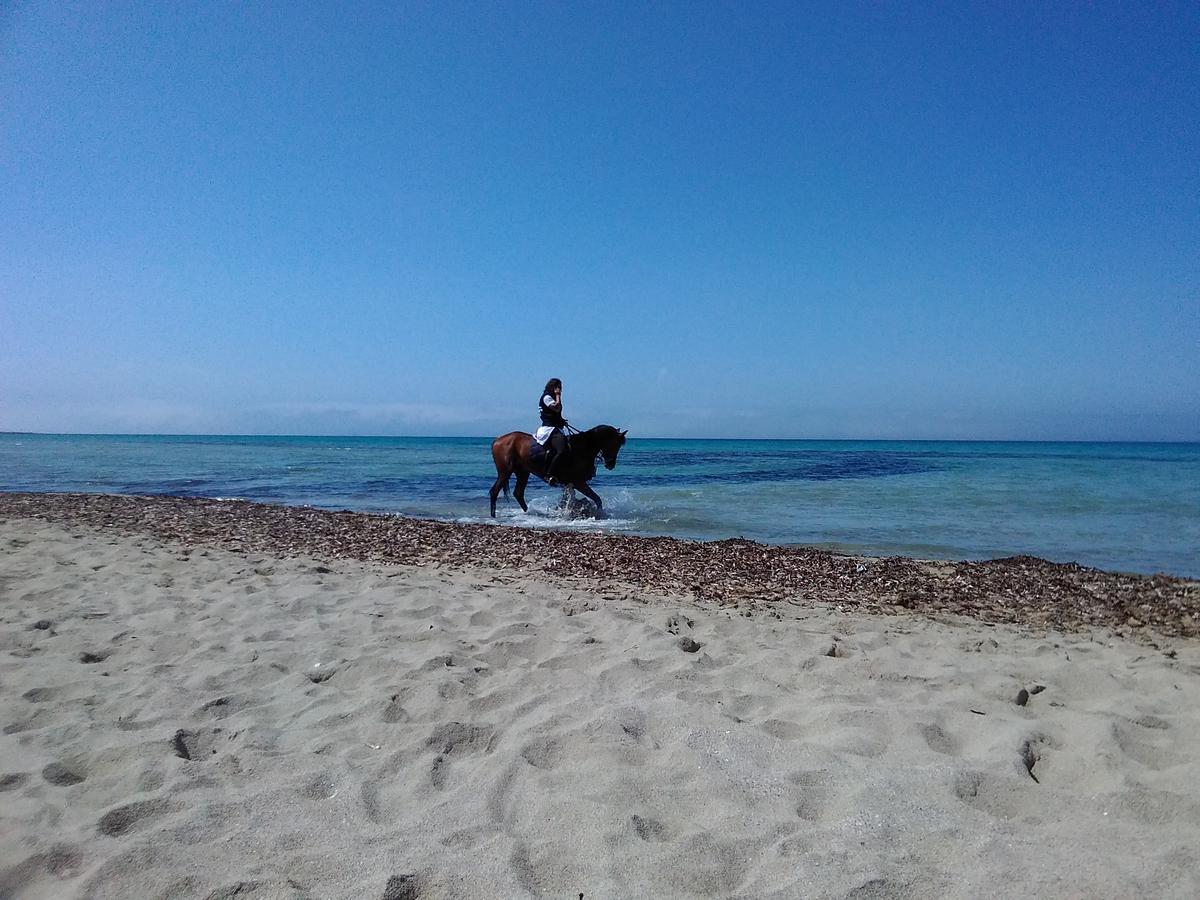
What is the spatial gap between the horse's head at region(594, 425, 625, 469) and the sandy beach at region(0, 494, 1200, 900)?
359 inches

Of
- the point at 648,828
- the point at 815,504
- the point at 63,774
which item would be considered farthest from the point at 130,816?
the point at 815,504

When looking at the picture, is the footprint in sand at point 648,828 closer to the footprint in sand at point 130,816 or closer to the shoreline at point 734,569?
the footprint in sand at point 130,816

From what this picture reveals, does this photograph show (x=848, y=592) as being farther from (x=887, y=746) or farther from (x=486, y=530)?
(x=486, y=530)

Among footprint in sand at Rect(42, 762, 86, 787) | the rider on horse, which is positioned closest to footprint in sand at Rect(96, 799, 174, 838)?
footprint in sand at Rect(42, 762, 86, 787)

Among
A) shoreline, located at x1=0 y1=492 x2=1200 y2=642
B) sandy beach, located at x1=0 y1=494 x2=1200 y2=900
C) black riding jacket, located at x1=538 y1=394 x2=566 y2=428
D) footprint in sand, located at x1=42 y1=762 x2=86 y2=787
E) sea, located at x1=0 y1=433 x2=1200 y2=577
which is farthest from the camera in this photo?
black riding jacket, located at x1=538 y1=394 x2=566 y2=428

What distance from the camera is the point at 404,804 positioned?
9.41 feet

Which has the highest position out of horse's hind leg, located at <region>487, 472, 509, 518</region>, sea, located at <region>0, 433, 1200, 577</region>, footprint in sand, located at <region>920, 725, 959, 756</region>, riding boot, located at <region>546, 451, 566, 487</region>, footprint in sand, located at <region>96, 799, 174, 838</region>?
riding boot, located at <region>546, 451, 566, 487</region>

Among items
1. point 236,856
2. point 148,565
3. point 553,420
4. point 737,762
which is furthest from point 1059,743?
point 553,420

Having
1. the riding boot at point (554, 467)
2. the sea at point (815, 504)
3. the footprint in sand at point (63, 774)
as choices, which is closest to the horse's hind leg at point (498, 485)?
the sea at point (815, 504)

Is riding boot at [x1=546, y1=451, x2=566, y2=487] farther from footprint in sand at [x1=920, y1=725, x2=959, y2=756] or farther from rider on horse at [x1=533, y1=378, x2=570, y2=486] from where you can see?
footprint in sand at [x1=920, y1=725, x2=959, y2=756]

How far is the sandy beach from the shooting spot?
2420mm

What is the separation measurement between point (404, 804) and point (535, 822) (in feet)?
1.97

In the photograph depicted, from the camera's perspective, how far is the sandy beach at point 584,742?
2.42 m

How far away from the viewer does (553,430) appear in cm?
1520
